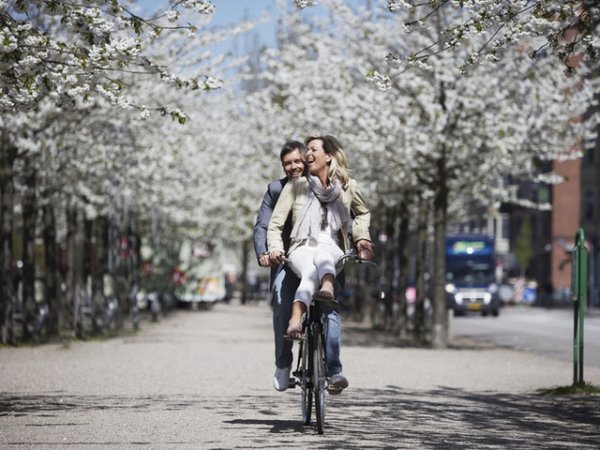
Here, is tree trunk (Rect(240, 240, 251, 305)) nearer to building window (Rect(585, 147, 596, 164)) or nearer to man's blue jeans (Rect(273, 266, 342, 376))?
building window (Rect(585, 147, 596, 164))

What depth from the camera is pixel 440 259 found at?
25.8 meters

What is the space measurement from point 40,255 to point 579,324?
39.1 meters

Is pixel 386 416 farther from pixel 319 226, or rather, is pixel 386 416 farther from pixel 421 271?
pixel 421 271

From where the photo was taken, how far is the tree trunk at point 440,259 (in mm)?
25797

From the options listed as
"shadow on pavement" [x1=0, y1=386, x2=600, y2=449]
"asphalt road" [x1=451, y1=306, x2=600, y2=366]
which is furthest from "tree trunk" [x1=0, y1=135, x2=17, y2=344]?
"shadow on pavement" [x1=0, y1=386, x2=600, y2=449]

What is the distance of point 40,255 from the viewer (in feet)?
170

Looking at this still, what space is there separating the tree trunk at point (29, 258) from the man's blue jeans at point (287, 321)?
15.7 metres

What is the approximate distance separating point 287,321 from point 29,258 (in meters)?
16.1

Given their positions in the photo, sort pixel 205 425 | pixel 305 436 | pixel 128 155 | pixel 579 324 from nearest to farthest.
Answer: pixel 305 436, pixel 205 425, pixel 579 324, pixel 128 155

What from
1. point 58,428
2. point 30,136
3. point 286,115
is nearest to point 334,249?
point 58,428

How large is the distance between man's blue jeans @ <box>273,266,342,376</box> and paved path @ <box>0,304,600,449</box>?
1.57ft

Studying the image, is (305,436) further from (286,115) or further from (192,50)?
(286,115)

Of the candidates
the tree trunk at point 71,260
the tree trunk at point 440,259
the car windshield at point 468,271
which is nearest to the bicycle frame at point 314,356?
the tree trunk at point 440,259

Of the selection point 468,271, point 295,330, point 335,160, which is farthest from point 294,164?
point 468,271
